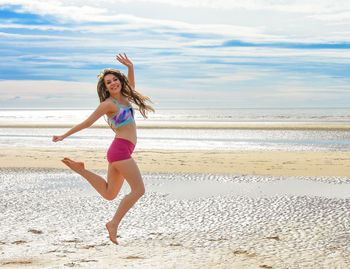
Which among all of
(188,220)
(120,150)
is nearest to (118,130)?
(120,150)

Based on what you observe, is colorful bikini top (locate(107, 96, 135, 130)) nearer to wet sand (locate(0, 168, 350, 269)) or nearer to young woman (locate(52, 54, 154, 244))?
young woman (locate(52, 54, 154, 244))

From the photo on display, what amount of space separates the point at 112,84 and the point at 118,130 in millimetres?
497

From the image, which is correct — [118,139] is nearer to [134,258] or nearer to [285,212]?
[134,258]

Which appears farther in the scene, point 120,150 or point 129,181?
point 129,181

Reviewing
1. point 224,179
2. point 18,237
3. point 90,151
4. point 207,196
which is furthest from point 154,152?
point 18,237

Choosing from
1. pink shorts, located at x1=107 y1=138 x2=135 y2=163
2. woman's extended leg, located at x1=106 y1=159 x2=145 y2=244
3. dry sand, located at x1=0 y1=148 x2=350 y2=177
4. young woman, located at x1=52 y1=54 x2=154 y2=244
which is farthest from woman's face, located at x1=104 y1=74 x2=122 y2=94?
dry sand, located at x1=0 y1=148 x2=350 y2=177

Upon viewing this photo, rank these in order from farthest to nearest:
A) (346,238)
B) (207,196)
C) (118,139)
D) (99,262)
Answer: (207,196), (346,238), (99,262), (118,139)

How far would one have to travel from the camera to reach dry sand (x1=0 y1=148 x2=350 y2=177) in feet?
47.2

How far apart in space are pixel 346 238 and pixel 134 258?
3.22 metres

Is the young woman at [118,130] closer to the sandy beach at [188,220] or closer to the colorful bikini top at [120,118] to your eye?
the colorful bikini top at [120,118]

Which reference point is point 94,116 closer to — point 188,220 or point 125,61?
point 125,61

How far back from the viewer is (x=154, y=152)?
20.3 meters

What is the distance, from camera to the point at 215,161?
55.2 feet

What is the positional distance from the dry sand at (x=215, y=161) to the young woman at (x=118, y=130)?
29.2ft
